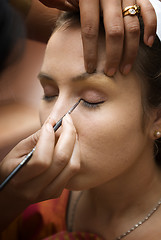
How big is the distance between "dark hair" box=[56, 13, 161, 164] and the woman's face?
35 mm

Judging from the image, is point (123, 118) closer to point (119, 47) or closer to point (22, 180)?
point (119, 47)

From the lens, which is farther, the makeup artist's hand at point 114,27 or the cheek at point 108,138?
the cheek at point 108,138

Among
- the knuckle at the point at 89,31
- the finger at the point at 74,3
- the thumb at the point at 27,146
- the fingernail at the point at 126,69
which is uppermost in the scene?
the finger at the point at 74,3

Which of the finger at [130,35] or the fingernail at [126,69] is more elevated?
the finger at [130,35]

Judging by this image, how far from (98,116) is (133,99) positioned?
0.42ft

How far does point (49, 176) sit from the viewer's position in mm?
710

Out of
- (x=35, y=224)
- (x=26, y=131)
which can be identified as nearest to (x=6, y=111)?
(x=26, y=131)

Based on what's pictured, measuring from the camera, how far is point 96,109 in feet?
2.89

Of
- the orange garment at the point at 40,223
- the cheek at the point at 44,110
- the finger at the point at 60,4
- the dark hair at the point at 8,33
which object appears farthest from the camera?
the orange garment at the point at 40,223

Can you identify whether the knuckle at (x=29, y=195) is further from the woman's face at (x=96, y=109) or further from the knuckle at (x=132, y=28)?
the knuckle at (x=132, y=28)

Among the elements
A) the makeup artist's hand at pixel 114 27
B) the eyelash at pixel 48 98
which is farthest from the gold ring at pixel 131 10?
the eyelash at pixel 48 98

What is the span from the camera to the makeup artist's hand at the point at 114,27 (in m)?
0.74

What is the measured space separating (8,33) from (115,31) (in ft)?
0.88

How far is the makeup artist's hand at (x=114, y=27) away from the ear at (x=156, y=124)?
0.26m
